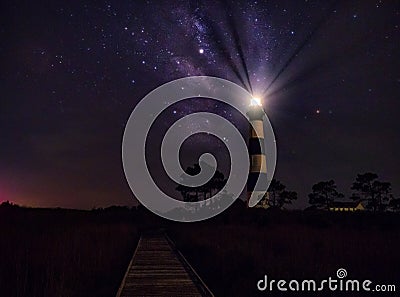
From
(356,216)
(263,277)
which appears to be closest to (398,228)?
(356,216)

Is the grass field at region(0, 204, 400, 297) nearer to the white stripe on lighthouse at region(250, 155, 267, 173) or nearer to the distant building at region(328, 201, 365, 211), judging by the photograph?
the white stripe on lighthouse at region(250, 155, 267, 173)

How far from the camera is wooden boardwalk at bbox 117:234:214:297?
1039cm

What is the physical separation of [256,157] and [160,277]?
30.5 meters

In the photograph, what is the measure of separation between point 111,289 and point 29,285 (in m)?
1.74

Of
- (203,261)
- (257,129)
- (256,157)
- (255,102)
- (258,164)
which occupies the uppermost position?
(255,102)

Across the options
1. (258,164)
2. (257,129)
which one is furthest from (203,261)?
(257,129)

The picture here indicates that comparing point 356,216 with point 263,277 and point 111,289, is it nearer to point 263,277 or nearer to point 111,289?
point 263,277

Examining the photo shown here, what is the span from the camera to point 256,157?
42.1 m

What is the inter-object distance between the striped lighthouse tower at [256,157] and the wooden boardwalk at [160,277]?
24828 millimetres

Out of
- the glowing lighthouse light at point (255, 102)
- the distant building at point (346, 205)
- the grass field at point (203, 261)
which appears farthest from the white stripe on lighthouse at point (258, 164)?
the distant building at point (346, 205)

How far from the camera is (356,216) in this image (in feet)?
117

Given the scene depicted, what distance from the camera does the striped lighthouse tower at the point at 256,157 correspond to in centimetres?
4162

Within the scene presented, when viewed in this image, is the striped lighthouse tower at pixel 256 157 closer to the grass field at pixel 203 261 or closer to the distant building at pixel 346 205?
the grass field at pixel 203 261

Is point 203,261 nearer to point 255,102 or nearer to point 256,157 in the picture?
point 256,157
